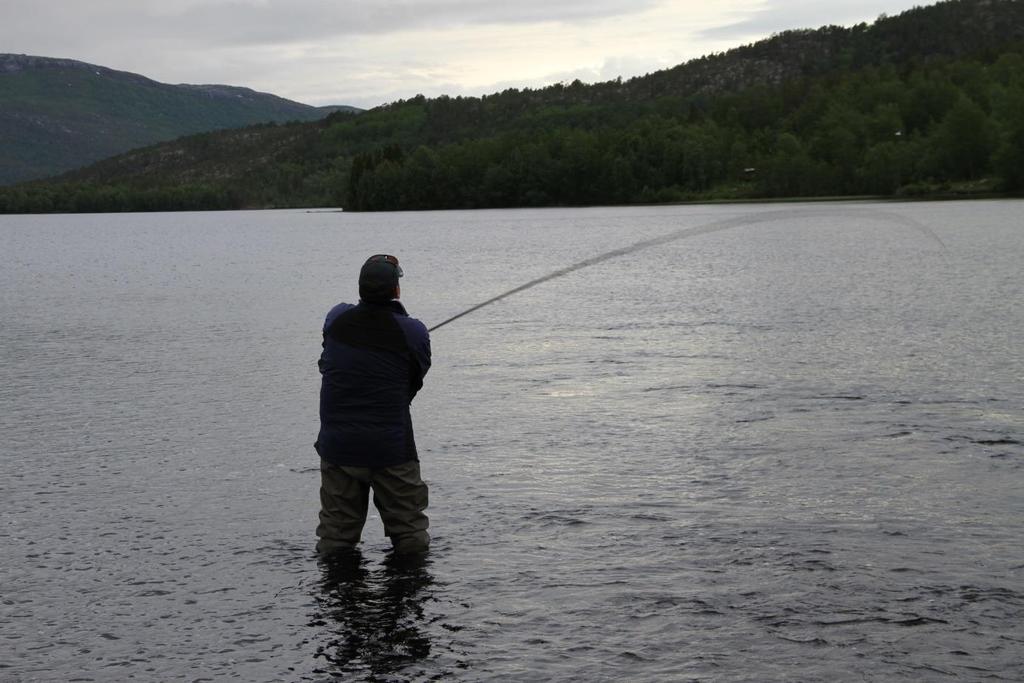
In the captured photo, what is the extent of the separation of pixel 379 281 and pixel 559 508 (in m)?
3.58

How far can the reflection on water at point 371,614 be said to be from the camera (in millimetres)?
8070

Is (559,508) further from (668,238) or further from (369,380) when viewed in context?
(369,380)

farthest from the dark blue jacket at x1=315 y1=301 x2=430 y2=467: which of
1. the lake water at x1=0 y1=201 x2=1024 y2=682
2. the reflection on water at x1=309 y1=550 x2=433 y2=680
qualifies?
the lake water at x1=0 y1=201 x2=1024 y2=682

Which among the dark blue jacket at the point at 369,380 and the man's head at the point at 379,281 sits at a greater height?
the man's head at the point at 379,281

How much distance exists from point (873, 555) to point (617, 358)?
526 inches

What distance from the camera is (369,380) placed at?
9367mm

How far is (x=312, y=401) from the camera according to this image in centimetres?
1900

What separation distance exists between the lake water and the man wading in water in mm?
907

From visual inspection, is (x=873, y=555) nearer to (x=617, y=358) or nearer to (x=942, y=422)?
(x=942, y=422)

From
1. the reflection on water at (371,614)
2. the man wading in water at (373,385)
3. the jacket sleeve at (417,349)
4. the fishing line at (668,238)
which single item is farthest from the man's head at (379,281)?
the reflection on water at (371,614)

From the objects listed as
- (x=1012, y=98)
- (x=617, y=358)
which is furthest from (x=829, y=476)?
(x=1012, y=98)

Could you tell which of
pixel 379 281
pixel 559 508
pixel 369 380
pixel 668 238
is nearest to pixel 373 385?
pixel 369 380

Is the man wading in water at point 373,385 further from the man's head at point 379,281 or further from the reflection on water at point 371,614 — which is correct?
the reflection on water at point 371,614

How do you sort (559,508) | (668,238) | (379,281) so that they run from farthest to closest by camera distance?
(668,238) < (559,508) < (379,281)
